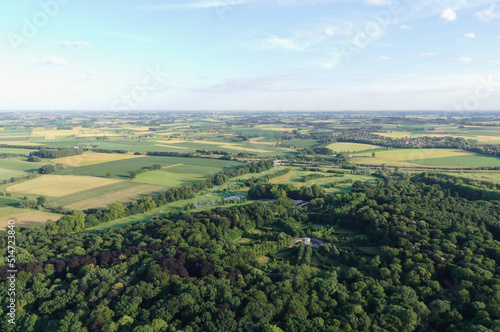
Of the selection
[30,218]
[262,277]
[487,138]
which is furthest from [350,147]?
[30,218]

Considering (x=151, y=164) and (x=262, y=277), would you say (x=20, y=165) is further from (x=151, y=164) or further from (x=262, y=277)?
(x=262, y=277)

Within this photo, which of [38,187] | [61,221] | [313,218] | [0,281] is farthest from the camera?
[38,187]

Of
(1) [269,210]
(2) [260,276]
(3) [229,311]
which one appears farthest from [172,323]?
(1) [269,210]

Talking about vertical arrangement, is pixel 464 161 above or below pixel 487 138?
below

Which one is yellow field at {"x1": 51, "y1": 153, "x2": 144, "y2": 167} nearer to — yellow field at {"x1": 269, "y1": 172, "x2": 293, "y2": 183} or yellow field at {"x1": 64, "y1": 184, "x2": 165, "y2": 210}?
yellow field at {"x1": 64, "y1": 184, "x2": 165, "y2": 210}

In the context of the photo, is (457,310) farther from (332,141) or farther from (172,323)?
(332,141)

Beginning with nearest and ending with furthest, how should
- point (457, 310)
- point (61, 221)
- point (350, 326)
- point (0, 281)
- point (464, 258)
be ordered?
point (350, 326) < point (457, 310) < point (0, 281) < point (464, 258) < point (61, 221)
